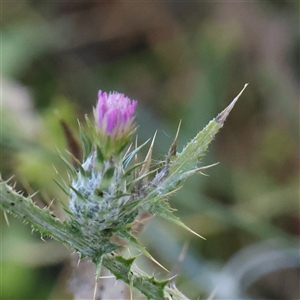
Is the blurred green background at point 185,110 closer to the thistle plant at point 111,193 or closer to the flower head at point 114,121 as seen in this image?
the thistle plant at point 111,193

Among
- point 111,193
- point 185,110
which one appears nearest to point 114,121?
point 111,193

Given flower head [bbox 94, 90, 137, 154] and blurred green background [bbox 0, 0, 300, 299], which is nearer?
flower head [bbox 94, 90, 137, 154]

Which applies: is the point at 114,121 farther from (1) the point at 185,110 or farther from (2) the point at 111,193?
(1) the point at 185,110

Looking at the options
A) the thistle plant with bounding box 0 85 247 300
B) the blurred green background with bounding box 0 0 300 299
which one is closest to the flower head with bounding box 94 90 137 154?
the thistle plant with bounding box 0 85 247 300

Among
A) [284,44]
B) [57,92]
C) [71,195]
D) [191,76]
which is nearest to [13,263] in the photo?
[57,92]

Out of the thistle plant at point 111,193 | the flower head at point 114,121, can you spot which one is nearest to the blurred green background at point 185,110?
the thistle plant at point 111,193

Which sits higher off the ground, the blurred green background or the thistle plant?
the blurred green background

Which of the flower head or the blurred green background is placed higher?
the blurred green background

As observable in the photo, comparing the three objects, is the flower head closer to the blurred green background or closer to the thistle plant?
the thistle plant
